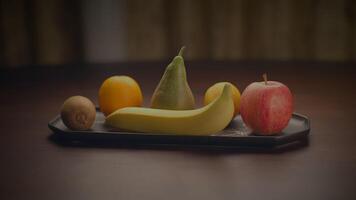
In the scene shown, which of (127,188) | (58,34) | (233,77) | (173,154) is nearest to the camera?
(127,188)

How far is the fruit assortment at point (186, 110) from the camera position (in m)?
1.15

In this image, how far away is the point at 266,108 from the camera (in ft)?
3.83

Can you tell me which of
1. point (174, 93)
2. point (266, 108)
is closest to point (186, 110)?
point (174, 93)

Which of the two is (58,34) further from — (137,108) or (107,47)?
(137,108)

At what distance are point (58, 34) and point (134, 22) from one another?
305 millimetres

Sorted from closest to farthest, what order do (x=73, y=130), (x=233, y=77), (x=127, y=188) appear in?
(x=127, y=188)
(x=73, y=130)
(x=233, y=77)

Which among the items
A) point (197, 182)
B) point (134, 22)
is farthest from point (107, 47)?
point (197, 182)

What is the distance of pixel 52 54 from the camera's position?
2443 millimetres

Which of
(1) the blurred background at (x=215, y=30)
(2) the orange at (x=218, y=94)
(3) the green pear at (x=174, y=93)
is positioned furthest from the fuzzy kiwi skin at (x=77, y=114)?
(1) the blurred background at (x=215, y=30)

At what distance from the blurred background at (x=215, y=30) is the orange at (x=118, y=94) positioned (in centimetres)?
118

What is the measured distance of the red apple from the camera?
1163mm

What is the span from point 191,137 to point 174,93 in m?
0.12

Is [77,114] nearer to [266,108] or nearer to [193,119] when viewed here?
[193,119]

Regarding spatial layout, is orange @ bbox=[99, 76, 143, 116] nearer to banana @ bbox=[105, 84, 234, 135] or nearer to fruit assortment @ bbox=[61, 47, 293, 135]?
fruit assortment @ bbox=[61, 47, 293, 135]
